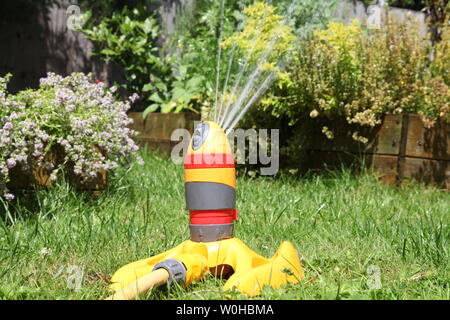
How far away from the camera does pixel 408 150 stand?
3342 millimetres

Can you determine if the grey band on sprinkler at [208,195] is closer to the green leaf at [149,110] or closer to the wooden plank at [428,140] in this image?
the wooden plank at [428,140]

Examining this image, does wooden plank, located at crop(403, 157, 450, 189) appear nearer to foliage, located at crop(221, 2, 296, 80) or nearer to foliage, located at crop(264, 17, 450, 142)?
foliage, located at crop(264, 17, 450, 142)

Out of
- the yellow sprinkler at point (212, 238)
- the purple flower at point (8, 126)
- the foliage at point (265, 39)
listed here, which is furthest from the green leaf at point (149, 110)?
the yellow sprinkler at point (212, 238)

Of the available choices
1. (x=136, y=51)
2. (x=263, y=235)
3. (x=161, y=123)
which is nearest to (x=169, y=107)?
(x=161, y=123)

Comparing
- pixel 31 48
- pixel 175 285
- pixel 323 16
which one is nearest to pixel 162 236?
pixel 175 285

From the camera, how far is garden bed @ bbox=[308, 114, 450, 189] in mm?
3301

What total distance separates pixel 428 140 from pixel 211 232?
6.62 ft

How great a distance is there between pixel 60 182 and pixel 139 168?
1089 mm

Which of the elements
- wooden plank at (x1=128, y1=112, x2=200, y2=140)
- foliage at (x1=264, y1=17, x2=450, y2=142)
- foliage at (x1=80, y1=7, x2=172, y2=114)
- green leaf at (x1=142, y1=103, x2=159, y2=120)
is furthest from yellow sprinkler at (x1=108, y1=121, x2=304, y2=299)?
foliage at (x1=80, y1=7, x2=172, y2=114)

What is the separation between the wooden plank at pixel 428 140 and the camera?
130 inches

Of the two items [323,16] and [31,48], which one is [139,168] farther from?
[31,48]

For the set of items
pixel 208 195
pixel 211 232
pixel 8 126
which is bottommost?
pixel 211 232

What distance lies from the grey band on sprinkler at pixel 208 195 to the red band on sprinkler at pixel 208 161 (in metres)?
0.06

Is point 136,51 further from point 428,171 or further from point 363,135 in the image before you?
point 428,171
